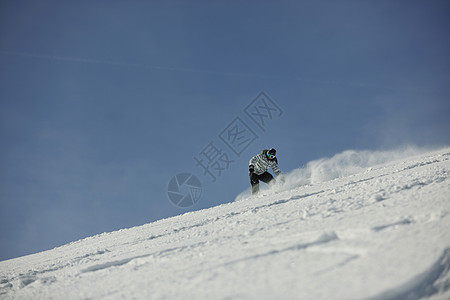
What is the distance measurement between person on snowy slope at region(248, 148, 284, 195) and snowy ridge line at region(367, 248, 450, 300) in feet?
26.6

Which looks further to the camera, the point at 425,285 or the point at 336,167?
the point at 336,167

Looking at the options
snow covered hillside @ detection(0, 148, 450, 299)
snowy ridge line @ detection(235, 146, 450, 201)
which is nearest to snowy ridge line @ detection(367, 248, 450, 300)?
snow covered hillside @ detection(0, 148, 450, 299)

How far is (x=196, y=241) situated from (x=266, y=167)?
686 cm

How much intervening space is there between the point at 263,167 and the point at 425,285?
8516 millimetres

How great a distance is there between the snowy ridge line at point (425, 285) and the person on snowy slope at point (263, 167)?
809cm

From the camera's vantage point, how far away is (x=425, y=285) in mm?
1660

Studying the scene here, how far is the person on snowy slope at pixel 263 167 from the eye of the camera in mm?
9953

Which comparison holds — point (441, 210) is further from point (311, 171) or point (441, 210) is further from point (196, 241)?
point (311, 171)

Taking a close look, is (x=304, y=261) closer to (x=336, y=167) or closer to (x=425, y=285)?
(x=425, y=285)


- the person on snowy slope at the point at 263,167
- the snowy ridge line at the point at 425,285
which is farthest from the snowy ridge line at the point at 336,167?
the snowy ridge line at the point at 425,285

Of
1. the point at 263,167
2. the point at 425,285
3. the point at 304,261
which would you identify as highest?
the point at 263,167

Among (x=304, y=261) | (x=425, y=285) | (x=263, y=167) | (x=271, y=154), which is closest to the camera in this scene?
(x=425, y=285)

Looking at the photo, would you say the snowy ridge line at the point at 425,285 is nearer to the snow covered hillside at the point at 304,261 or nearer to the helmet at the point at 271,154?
the snow covered hillside at the point at 304,261

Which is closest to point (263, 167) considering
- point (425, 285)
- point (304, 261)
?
point (304, 261)
